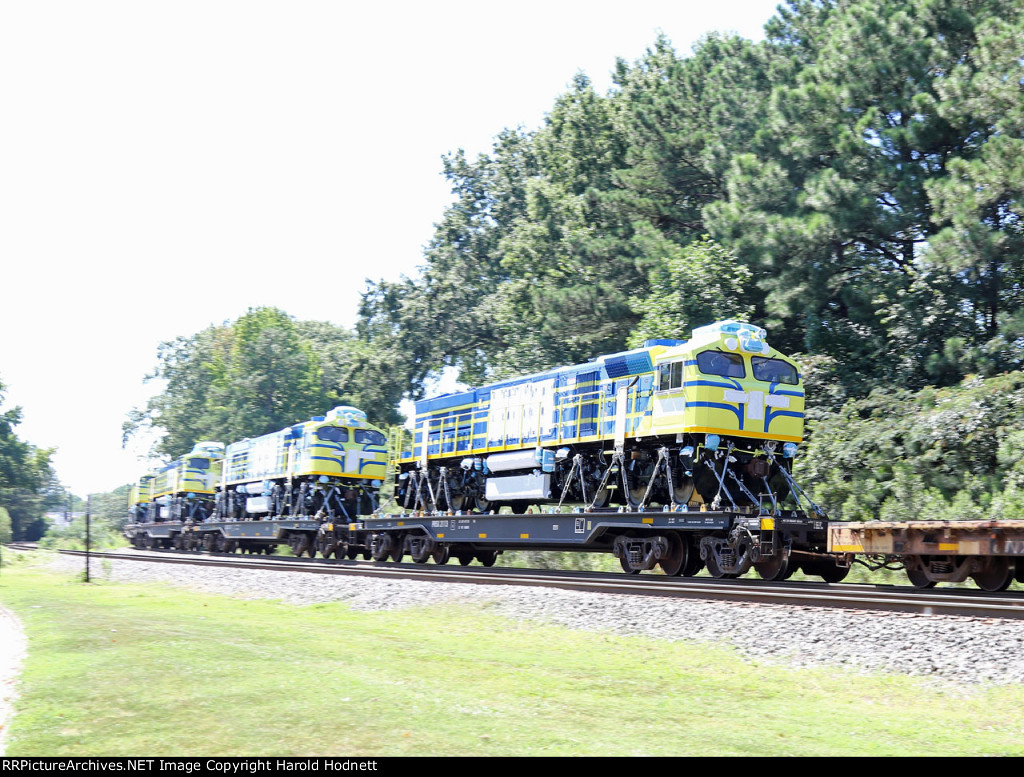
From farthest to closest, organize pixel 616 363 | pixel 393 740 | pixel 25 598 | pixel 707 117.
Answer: pixel 707 117
pixel 616 363
pixel 25 598
pixel 393 740

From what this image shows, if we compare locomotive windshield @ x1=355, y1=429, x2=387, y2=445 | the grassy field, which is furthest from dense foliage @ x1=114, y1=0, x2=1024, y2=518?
the grassy field

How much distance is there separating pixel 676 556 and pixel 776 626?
25.2 feet

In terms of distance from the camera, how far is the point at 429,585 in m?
19.4

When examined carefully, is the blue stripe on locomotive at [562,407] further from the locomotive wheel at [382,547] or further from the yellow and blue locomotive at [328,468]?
the yellow and blue locomotive at [328,468]

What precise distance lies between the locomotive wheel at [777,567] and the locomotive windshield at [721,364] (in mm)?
3884

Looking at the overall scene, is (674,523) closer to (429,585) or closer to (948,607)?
(429,585)

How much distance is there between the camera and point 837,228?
30.4 meters

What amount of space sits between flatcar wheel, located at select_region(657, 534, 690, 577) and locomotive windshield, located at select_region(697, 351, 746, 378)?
3324 millimetres

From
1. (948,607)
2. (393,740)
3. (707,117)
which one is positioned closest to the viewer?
(393,740)

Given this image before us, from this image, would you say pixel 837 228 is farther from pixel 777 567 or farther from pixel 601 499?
pixel 777 567

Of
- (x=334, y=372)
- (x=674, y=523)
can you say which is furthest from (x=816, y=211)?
(x=334, y=372)

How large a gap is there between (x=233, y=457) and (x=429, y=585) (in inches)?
1101

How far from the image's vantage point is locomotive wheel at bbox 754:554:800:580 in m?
18.2

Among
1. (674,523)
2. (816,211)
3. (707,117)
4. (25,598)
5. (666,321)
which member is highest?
(707,117)
